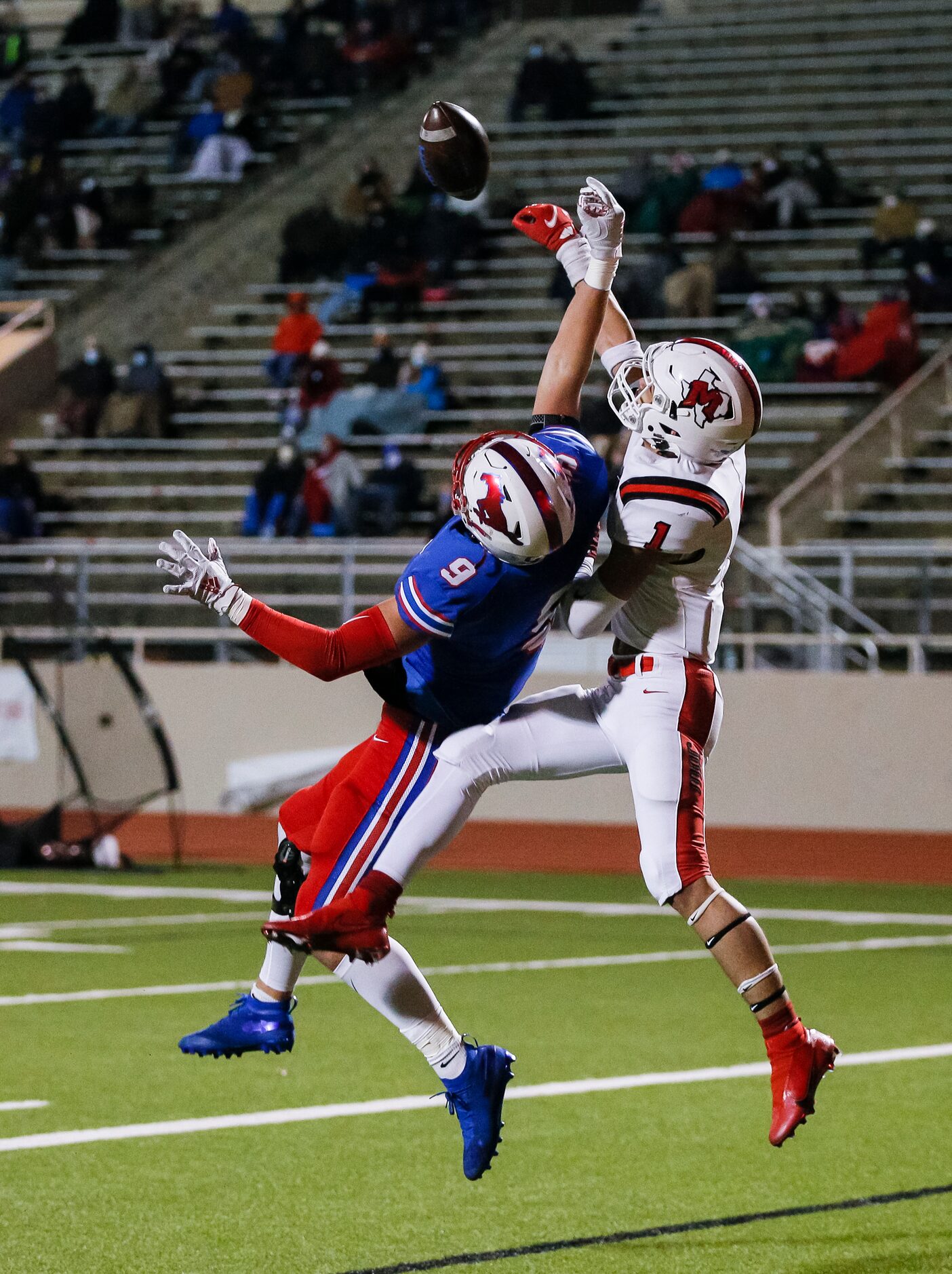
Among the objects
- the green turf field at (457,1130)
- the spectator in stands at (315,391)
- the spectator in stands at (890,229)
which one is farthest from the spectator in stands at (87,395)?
the green turf field at (457,1130)

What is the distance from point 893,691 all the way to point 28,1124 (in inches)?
309

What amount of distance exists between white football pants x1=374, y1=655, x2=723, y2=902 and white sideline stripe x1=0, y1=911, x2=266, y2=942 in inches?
210

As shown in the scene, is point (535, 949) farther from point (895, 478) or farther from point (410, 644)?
point (895, 478)

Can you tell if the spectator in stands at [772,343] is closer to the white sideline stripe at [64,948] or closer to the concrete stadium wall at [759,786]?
the concrete stadium wall at [759,786]

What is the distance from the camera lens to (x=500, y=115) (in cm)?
2261

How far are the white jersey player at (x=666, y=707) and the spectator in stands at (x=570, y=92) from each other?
56.9ft

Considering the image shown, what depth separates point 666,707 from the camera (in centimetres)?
510

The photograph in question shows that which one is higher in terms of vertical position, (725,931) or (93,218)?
(93,218)

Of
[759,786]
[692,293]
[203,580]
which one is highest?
[692,293]

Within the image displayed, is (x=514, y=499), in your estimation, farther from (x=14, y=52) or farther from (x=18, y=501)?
(x=14, y=52)

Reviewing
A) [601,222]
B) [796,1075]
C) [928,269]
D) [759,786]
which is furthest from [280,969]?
[928,269]

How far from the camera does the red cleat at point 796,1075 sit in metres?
4.78

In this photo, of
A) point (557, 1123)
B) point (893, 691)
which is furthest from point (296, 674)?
point (557, 1123)

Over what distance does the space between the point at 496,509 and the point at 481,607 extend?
0.26m
